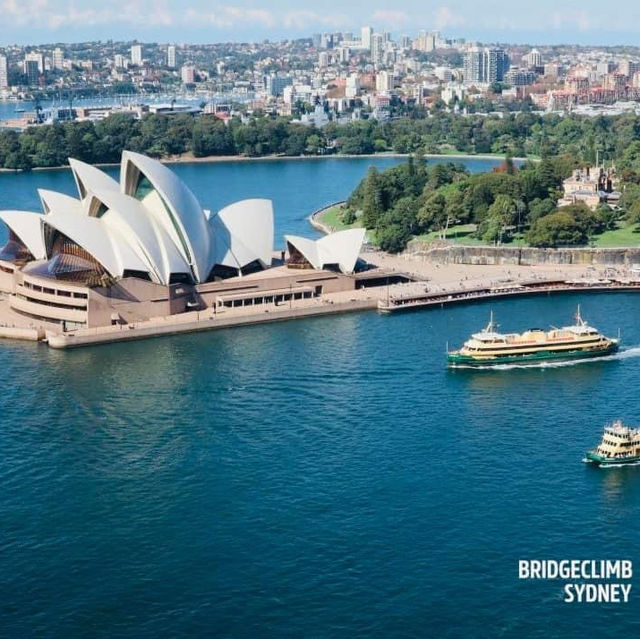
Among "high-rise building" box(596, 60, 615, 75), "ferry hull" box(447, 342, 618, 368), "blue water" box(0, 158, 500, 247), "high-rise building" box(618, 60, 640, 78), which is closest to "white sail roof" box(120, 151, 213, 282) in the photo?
"ferry hull" box(447, 342, 618, 368)

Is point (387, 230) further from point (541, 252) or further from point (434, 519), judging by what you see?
point (434, 519)

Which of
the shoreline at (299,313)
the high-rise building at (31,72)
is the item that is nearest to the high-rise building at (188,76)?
the high-rise building at (31,72)

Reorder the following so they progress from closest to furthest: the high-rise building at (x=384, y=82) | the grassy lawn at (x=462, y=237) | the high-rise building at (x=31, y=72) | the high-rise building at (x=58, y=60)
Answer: the grassy lawn at (x=462, y=237) < the high-rise building at (x=384, y=82) < the high-rise building at (x=31, y=72) < the high-rise building at (x=58, y=60)

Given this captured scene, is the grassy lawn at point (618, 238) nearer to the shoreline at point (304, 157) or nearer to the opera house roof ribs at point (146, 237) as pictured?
the opera house roof ribs at point (146, 237)

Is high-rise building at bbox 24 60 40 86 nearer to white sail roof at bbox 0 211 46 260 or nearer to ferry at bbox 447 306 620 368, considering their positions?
white sail roof at bbox 0 211 46 260

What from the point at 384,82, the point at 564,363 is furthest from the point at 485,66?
the point at 564,363

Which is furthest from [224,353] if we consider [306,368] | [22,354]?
[22,354]

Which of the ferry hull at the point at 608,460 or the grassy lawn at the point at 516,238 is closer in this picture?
the ferry hull at the point at 608,460
